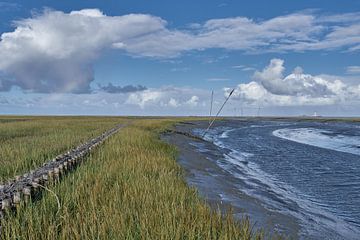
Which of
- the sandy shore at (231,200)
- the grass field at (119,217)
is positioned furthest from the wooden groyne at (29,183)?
the sandy shore at (231,200)

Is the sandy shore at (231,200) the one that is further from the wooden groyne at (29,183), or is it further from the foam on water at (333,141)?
the foam on water at (333,141)

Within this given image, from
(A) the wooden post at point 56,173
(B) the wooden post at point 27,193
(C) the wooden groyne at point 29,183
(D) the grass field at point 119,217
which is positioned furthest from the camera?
(A) the wooden post at point 56,173

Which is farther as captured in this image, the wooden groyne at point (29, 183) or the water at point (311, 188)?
the water at point (311, 188)

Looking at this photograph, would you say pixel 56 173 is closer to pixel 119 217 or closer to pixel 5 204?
pixel 5 204

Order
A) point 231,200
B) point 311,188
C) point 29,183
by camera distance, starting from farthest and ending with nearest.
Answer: point 311,188, point 231,200, point 29,183

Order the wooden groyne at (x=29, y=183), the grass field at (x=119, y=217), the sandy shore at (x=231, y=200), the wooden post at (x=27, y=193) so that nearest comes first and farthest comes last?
the grass field at (x=119, y=217) < the wooden groyne at (x=29, y=183) < the wooden post at (x=27, y=193) < the sandy shore at (x=231, y=200)

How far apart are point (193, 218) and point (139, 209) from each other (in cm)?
97

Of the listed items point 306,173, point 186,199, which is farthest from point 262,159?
point 186,199

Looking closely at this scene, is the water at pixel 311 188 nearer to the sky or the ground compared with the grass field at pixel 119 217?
nearer to the ground

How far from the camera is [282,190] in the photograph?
12500mm

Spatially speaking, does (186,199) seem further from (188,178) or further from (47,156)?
(47,156)

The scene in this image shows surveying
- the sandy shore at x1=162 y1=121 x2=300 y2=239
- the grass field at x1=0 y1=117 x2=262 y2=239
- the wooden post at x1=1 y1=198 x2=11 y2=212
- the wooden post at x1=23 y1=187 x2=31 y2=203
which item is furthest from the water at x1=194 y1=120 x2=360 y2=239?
the wooden post at x1=1 y1=198 x2=11 y2=212

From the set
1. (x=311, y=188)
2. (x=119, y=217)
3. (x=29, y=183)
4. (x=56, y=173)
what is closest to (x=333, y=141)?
(x=311, y=188)

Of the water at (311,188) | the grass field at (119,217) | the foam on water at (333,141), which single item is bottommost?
the foam on water at (333,141)
